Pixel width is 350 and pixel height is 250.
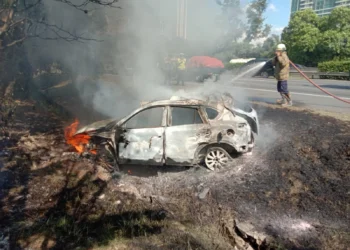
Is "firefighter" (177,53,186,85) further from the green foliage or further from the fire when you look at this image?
the green foliage

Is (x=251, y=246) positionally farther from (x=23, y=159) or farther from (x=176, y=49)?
(x=176, y=49)

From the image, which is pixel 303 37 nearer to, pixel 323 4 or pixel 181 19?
pixel 181 19

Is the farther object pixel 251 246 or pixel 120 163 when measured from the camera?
pixel 120 163

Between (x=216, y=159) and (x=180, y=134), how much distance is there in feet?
2.72

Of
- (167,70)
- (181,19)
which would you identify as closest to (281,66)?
(181,19)

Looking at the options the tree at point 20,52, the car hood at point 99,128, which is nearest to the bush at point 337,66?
the tree at point 20,52

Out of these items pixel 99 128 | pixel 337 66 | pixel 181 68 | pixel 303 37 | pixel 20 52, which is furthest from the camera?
pixel 303 37

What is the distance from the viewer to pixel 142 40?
34.8ft

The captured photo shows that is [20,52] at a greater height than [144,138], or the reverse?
[20,52]

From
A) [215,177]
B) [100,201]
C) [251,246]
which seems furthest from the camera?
[215,177]

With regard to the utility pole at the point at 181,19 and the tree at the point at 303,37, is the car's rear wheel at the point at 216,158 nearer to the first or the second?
the utility pole at the point at 181,19

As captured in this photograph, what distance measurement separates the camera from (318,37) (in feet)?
125

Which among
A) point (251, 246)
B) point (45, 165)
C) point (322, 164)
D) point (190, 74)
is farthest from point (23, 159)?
point (190, 74)

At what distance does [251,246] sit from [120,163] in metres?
2.71
